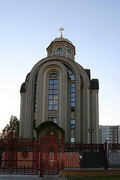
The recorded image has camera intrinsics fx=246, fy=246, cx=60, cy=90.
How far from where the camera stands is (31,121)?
115ft

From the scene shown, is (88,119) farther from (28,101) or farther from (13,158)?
(13,158)

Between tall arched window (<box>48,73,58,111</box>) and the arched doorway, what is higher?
tall arched window (<box>48,73,58,111</box>)

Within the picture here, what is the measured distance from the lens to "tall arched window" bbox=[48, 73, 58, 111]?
34562 mm

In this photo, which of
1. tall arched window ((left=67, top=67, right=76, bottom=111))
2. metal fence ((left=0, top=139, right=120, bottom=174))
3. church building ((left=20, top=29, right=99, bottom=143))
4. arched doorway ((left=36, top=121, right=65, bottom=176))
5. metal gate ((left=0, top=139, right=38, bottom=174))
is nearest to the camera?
arched doorway ((left=36, top=121, right=65, bottom=176))

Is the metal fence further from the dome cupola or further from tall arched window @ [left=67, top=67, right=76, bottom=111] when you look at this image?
the dome cupola

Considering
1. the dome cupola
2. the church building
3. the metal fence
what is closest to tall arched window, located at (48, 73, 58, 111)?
the church building

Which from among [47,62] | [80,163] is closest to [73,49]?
[47,62]

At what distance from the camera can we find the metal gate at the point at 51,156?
1370 cm

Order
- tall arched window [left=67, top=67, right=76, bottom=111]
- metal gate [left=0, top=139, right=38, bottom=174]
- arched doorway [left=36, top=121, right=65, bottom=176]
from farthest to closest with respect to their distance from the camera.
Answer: tall arched window [left=67, top=67, right=76, bottom=111] < metal gate [left=0, top=139, right=38, bottom=174] < arched doorway [left=36, top=121, right=65, bottom=176]

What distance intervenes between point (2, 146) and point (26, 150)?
188 centimetres

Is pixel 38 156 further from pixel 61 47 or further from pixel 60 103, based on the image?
pixel 61 47

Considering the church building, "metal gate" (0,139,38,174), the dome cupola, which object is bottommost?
"metal gate" (0,139,38,174)

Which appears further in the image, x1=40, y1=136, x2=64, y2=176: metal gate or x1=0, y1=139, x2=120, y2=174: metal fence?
x1=0, y1=139, x2=120, y2=174: metal fence

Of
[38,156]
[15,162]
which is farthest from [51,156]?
[15,162]
